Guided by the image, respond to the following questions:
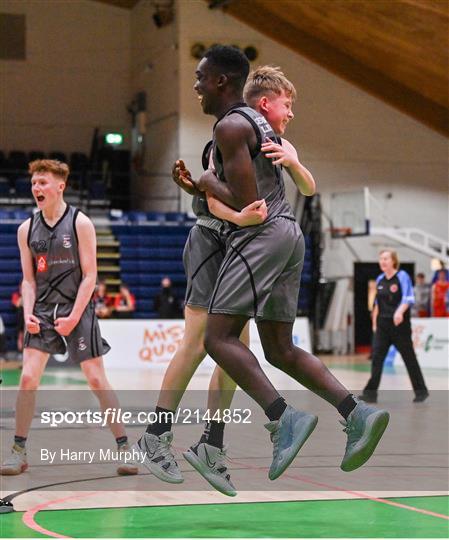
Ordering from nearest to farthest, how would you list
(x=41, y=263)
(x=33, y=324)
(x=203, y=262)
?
(x=203, y=262) < (x=33, y=324) < (x=41, y=263)

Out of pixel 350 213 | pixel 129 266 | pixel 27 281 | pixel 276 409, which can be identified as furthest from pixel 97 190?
pixel 276 409

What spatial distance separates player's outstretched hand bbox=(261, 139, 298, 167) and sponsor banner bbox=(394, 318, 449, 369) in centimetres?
1582

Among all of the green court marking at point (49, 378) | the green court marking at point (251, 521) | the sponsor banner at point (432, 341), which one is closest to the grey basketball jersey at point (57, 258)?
the green court marking at point (251, 521)

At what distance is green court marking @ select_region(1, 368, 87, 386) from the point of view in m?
16.3

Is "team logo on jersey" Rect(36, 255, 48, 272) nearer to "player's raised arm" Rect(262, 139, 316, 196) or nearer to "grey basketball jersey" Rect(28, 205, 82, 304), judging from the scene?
"grey basketball jersey" Rect(28, 205, 82, 304)

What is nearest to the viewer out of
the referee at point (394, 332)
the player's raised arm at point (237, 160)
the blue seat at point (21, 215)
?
the player's raised arm at point (237, 160)

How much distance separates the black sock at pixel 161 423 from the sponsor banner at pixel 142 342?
14.1m

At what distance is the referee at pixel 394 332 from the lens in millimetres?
13359

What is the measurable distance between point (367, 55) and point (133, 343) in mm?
11137

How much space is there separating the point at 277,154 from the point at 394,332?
8880 mm

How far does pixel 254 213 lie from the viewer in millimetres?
4859

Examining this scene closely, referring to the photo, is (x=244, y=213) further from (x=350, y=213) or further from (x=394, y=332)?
(x=350, y=213)

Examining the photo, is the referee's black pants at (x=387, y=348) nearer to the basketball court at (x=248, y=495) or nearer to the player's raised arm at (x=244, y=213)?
the basketball court at (x=248, y=495)

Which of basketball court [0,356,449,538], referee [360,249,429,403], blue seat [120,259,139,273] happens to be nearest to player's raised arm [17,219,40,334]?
basketball court [0,356,449,538]
